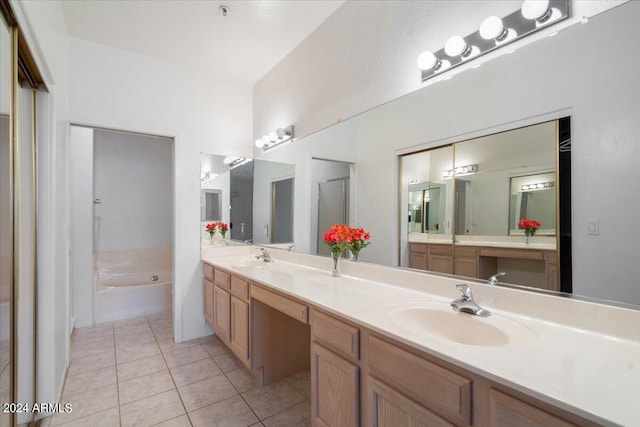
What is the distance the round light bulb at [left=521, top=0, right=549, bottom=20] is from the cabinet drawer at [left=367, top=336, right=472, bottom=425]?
1347 mm

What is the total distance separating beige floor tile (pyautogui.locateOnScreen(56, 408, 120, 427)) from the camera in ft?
5.62

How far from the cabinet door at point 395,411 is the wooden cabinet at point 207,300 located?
1971mm

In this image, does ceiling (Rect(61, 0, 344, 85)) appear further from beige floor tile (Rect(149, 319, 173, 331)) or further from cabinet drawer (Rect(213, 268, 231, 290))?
beige floor tile (Rect(149, 319, 173, 331))

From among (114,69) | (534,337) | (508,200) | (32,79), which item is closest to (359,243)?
(508,200)

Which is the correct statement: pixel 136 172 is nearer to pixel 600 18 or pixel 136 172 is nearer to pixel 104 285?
pixel 104 285

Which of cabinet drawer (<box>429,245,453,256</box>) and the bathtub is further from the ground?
cabinet drawer (<box>429,245,453,256</box>)

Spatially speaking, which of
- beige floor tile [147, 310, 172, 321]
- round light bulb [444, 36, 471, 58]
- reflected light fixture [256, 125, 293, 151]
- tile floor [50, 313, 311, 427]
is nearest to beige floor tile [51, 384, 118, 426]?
tile floor [50, 313, 311, 427]

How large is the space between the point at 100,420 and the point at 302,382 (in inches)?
47.9

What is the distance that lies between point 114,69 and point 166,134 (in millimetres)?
649

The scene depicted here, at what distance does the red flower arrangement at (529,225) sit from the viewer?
1.21m

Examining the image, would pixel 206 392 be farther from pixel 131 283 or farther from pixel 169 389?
pixel 131 283

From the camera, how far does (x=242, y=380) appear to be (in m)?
2.17

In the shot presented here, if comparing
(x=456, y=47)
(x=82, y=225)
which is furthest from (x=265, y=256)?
(x=82, y=225)

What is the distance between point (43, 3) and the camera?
1.54 meters
